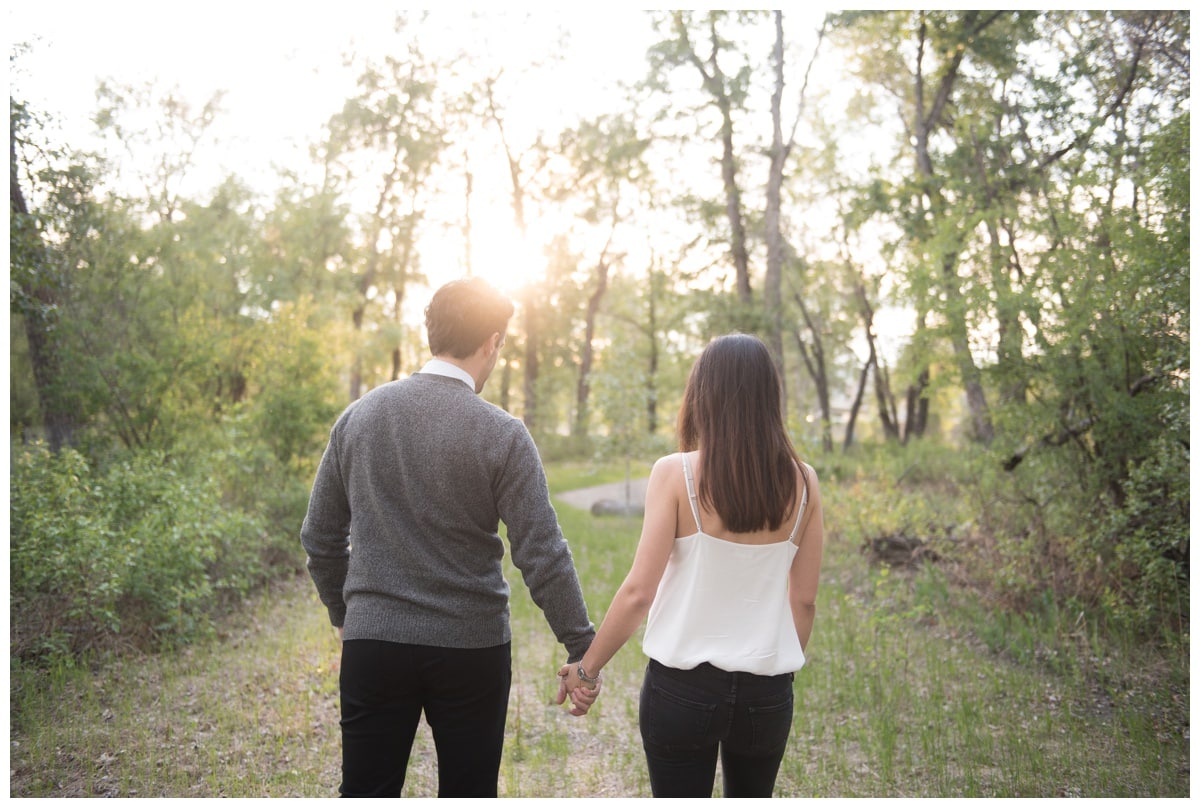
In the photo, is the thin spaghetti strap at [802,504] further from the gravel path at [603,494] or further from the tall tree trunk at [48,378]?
the gravel path at [603,494]

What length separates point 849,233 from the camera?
2427 centimetres

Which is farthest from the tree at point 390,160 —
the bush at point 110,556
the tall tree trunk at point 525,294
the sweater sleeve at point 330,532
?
the sweater sleeve at point 330,532

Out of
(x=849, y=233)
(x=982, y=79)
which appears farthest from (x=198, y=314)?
(x=849, y=233)

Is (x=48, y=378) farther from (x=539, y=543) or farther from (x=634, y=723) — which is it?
(x=539, y=543)

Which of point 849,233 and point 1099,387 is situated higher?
point 849,233

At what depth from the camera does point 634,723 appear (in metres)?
5.29

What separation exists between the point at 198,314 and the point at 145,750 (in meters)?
8.79

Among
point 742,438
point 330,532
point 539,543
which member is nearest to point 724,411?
point 742,438

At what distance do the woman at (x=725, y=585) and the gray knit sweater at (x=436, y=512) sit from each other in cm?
37

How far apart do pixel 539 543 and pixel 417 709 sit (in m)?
0.60

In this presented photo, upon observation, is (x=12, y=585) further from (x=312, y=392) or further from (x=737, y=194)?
(x=737, y=194)

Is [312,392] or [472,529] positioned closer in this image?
[472,529]

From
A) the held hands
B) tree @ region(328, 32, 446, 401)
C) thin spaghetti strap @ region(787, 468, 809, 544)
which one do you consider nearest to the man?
the held hands

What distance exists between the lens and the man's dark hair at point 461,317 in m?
2.59
